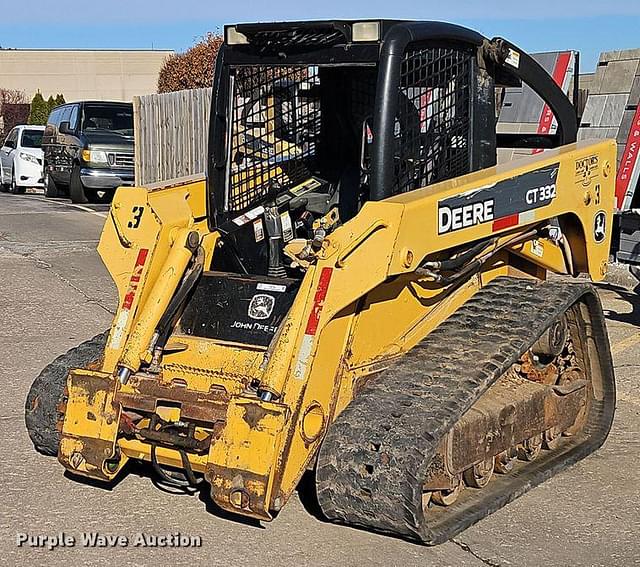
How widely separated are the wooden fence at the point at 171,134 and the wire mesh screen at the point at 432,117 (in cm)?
1273

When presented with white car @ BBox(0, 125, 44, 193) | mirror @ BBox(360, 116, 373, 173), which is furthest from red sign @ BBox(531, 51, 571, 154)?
white car @ BBox(0, 125, 44, 193)

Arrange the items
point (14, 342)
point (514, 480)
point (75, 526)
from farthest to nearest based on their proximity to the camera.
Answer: point (14, 342)
point (514, 480)
point (75, 526)

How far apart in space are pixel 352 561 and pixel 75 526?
129cm

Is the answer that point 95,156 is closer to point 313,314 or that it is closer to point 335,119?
point 335,119

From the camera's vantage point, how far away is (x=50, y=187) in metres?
23.2

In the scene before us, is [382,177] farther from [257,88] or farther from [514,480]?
[514,480]

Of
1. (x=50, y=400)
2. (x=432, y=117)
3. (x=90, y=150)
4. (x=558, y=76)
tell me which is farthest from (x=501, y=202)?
(x=90, y=150)

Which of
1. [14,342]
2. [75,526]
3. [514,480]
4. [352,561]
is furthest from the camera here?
[14,342]

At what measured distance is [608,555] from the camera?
5059 millimetres

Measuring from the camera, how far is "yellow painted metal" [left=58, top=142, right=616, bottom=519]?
482 cm

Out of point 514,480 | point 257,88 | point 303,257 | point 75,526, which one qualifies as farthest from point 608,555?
point 257,88

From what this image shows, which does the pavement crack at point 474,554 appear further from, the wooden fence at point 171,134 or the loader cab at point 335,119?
the wooden fence at point 171,134

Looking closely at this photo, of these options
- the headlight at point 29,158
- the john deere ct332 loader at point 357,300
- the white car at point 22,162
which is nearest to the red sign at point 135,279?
the john deere ct332 loader at point 357,300

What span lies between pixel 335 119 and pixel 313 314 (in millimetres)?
1494
